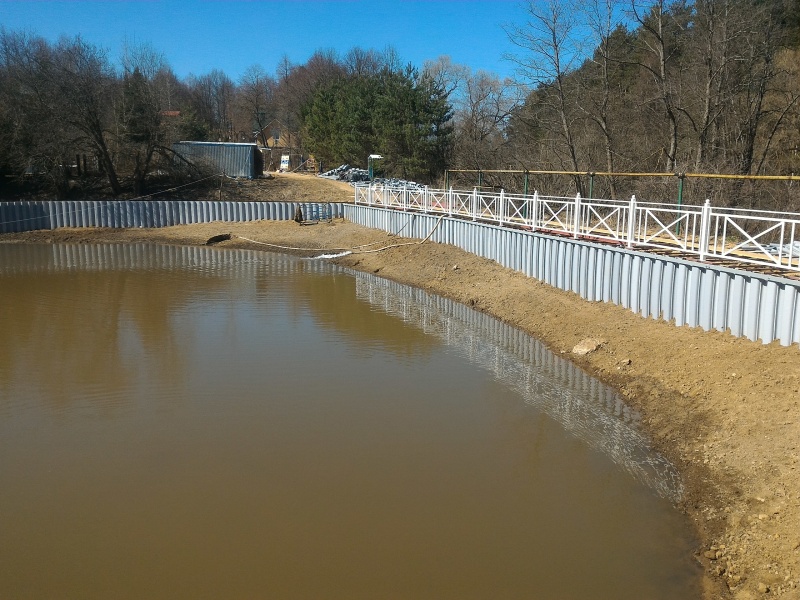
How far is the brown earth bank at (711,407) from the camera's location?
537 cm

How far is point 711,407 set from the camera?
7.89 metres

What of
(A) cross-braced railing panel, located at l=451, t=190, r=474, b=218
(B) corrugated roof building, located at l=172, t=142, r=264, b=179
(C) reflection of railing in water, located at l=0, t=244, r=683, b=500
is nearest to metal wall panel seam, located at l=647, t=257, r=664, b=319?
(C) reflection of railing in water, located at l=0, t=244, r=683, b=500

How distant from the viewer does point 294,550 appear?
559 cm

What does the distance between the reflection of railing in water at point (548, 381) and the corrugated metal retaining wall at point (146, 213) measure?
15944 millimetres

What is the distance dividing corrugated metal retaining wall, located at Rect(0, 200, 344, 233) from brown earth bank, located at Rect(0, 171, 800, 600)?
16267mm

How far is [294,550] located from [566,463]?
10.4 feet

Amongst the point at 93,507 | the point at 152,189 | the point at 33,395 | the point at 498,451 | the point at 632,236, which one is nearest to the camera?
the point at 93,507

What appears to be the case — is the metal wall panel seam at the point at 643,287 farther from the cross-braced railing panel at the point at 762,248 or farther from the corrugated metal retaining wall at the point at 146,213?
the corrugated metal retaining wall at the point at 146,213

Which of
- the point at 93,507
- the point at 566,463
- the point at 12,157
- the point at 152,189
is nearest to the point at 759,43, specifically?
the point at 566,463

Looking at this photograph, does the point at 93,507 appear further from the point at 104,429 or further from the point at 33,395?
the point at 33,395

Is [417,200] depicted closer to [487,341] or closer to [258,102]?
[487,341]

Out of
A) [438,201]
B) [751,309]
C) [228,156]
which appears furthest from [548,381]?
[228,156]

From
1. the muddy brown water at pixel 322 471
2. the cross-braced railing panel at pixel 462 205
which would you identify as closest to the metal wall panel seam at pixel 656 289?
the muddy brown water at pixel 322 471

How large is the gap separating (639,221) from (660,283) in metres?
2.24
